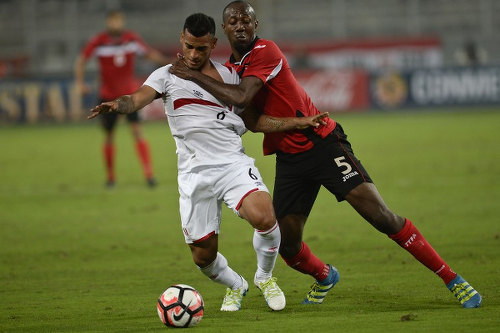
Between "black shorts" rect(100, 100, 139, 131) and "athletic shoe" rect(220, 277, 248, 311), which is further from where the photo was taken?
"black shorts" rect(100, 100, 139, 131)

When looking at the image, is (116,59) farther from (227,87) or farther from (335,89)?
(335,89)

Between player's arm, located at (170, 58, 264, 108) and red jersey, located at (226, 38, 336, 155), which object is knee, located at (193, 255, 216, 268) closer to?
red jersey, located at (226, 38, 336, 155)

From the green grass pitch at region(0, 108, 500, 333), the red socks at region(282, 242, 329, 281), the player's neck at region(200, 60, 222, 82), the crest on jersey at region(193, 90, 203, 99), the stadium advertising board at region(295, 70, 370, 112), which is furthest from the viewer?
the stadium advertising board at region(295, 70, 370, 112)

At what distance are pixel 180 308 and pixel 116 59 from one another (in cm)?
1009

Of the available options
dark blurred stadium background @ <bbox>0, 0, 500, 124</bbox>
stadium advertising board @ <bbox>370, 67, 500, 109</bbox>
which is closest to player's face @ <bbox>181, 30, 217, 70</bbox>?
stadium advertising board @ <bbox>370, 67, 500, 109</bbox>

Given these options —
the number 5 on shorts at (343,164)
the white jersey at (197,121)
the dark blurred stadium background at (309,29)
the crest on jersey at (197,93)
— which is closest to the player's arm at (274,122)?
the white jersey at (197,121)

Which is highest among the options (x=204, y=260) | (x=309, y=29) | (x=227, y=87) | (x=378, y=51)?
(x=227, y=87)

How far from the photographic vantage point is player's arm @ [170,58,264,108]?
6297mm

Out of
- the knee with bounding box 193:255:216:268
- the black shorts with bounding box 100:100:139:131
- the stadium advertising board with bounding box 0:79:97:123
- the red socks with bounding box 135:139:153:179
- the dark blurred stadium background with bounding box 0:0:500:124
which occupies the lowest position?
the stadium advertising board with bounding box 0:79:97:123

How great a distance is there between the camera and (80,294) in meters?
7.36

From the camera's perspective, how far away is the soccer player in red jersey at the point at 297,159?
6.38m

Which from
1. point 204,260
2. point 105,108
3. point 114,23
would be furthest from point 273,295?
point 114,23

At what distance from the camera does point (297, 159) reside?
6.69 meters

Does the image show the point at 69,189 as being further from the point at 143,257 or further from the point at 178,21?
the point at 178,21
